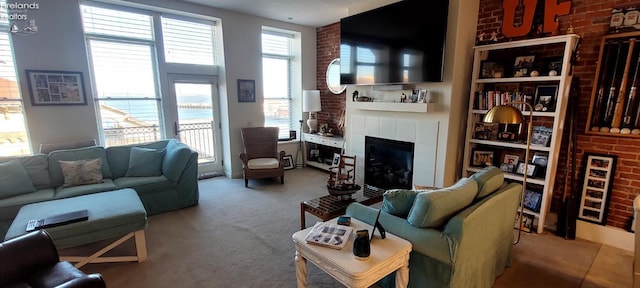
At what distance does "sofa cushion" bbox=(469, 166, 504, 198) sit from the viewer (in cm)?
206

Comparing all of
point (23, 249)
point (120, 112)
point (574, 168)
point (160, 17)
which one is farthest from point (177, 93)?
point (574, 168)

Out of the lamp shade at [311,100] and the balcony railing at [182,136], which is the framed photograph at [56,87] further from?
the lamp shade at [311,100]

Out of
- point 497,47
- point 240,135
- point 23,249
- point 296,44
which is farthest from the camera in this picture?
point 296,44

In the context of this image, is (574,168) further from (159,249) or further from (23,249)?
(23,249)

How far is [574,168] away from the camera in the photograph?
2934 mm

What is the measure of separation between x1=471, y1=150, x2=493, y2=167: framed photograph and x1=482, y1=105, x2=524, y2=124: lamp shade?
1.17 metres

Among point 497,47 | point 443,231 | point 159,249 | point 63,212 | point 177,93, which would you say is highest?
point 497,47

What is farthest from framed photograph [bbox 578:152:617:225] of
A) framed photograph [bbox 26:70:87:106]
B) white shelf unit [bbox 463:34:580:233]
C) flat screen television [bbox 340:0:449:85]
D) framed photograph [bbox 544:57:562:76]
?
framed photograph [bbox 26:70:87:106]

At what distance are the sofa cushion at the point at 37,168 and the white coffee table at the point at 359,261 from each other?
10.7ft

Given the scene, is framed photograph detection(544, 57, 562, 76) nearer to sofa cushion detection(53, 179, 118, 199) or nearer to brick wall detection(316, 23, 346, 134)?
brick wall detection(316, 23, 346, 134)

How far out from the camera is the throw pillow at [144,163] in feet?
12.0

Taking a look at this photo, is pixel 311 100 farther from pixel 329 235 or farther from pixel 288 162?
pixel 329 235

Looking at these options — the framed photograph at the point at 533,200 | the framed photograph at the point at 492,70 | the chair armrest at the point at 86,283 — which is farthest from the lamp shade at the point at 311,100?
the chair armrest at the point at 86,283

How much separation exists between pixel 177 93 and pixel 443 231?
4.46 metres
